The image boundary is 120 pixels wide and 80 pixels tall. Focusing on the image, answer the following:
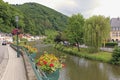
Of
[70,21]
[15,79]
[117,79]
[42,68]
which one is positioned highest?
[70,21]

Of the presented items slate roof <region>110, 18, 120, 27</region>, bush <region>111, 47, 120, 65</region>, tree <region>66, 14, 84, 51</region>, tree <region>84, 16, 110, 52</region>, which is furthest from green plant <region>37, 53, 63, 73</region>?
slate roof <region>110, 18, 120, 27</region>

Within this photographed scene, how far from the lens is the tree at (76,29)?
65.3 metres

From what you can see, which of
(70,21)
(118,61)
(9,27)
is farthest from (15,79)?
(9,27)

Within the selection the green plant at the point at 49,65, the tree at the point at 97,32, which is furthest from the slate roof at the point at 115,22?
the green plant at the point at 49,65

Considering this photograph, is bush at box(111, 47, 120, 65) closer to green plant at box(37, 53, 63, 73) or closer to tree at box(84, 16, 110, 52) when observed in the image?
tree at box(84, 16, 110, 52)

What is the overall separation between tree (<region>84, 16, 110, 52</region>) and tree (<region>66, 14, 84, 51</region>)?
9.68m

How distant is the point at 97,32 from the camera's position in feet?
179

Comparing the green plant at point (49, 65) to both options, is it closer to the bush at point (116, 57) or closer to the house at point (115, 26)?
the bush at point (116, 57)

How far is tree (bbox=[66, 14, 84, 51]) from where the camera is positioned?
65331 millimetres

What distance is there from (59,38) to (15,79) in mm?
73502

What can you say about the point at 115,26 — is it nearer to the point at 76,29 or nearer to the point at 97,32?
the point at 76,29

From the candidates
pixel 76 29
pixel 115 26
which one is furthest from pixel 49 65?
pixel 115 26

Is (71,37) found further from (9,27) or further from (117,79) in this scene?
(9,27)

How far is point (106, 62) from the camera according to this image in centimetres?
4334
